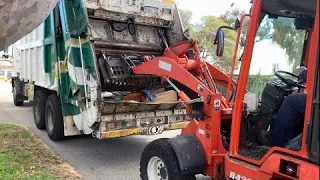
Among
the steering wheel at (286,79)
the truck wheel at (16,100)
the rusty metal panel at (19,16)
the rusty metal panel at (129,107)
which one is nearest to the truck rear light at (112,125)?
the rusty metal panel at (129,107)

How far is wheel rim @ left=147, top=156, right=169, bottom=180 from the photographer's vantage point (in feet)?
12.4

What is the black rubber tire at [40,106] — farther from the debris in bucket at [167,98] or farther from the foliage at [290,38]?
the foliage at [290,38]

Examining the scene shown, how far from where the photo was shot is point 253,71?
3.24m

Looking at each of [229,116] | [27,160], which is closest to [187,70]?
[229,116]

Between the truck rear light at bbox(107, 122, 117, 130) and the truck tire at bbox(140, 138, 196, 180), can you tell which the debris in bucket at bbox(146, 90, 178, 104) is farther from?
the truck tire at bbox(140, 138, 196, 180)

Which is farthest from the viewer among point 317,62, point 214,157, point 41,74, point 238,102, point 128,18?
point 41,74

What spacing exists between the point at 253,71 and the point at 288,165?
92cm

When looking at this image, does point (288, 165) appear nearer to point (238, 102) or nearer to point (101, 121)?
point (238, 102)

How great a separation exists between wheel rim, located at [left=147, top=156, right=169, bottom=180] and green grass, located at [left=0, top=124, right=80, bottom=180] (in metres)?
1.14

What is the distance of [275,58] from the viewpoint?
3299 mm

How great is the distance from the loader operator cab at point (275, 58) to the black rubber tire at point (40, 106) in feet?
15.1

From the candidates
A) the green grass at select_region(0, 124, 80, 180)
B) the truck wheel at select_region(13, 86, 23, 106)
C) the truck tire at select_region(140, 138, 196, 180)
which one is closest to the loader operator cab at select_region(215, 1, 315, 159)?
the truck tire at select_region(140, 138, 196, 180)

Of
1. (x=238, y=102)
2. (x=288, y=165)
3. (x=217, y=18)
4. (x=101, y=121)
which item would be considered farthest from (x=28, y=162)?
(x=217, y=18)

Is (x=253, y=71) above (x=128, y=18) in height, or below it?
below
